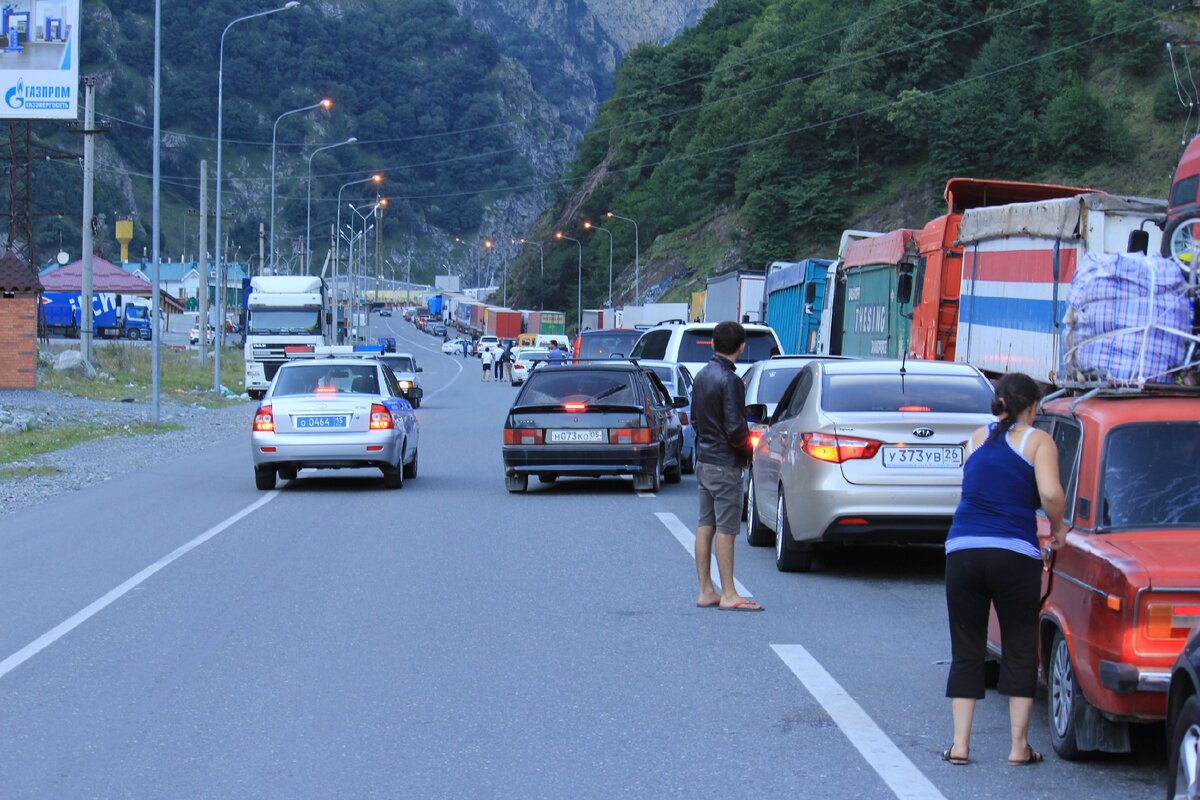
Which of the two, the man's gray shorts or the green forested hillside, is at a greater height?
the green forested hillside

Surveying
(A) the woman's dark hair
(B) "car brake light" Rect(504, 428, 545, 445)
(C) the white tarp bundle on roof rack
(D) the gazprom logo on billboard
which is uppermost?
(D) the gazprom logo on billboard

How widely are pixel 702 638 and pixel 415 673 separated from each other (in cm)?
186

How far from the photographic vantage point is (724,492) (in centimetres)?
977

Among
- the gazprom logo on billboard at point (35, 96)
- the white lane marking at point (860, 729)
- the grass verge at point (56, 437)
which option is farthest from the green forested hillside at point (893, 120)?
the white lane marking at point (860, 729)

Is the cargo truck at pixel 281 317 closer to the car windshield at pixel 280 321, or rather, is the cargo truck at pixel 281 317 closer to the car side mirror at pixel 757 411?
the car windshield at pixel 280 321

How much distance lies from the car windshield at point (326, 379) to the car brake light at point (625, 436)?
304 cm

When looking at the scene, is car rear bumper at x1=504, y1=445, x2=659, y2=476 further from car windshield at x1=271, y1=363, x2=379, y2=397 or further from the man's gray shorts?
the man's gray shorts

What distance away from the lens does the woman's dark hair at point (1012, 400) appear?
6.20m

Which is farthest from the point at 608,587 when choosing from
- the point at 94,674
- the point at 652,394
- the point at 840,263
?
the point at 840,263

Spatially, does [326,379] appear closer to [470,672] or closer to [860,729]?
[470,672]

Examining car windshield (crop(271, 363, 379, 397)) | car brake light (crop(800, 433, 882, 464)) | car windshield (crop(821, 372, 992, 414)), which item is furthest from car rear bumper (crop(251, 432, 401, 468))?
car brake light (crop(800, 433, 882, 464))

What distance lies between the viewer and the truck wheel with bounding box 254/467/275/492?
18.3m

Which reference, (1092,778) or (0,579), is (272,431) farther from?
(1092,778)

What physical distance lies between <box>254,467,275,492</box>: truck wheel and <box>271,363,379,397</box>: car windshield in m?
0.94
